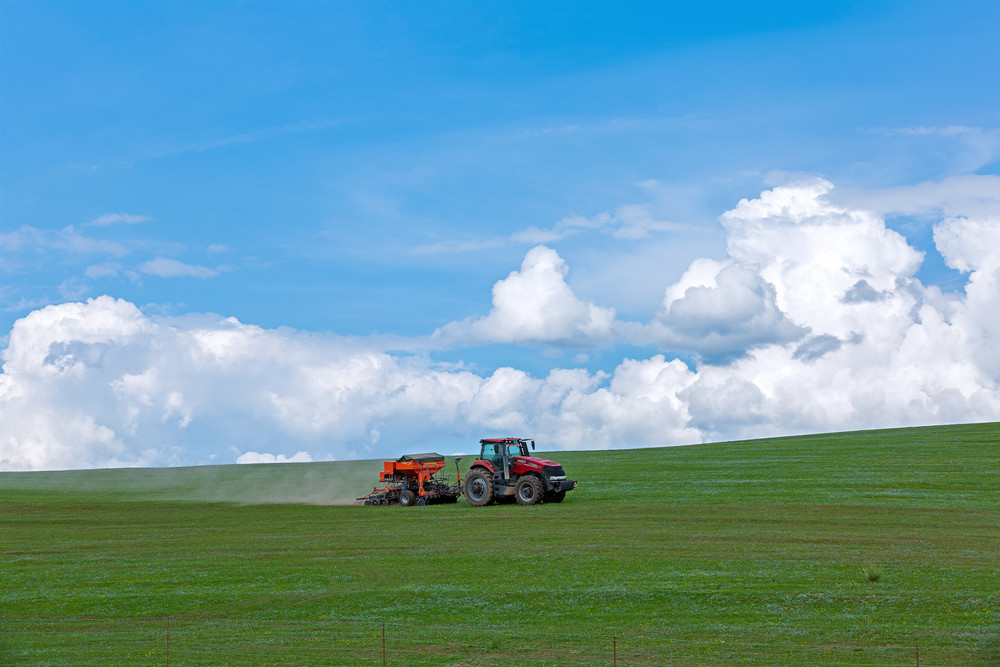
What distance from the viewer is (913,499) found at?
33969 millimetres

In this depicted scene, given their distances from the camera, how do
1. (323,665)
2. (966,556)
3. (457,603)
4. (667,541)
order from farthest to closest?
(667,541), (966,556), (457,603), (323,665)

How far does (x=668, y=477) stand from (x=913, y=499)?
15.4 metres

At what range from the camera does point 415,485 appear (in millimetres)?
36969

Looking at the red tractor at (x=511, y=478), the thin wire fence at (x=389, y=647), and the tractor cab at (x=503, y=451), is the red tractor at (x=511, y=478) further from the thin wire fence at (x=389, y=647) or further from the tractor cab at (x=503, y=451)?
the thin wire fence at (x=389, y=647)

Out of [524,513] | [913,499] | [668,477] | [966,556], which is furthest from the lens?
[668,477]

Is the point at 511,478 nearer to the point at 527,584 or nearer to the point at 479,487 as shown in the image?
the point at 479,487

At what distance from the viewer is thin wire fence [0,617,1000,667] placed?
14.2 metres

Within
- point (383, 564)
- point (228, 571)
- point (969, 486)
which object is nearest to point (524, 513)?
point (383, 564)

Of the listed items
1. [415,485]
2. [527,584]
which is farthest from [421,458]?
[527,584]

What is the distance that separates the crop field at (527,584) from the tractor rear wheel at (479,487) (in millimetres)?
953

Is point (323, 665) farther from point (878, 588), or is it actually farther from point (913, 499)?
point (913, 499)

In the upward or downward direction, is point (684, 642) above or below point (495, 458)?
below

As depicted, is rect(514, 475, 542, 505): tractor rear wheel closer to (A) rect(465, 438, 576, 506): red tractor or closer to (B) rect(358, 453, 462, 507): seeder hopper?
(A) rect(465, 438, 576, 506): red tractor

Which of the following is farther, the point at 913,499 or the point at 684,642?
the point at 913,499
